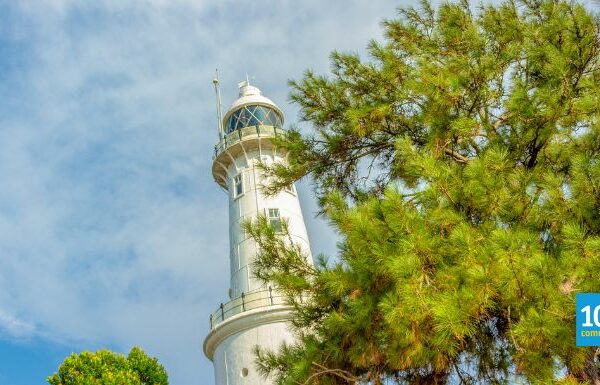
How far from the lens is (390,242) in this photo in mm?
5367

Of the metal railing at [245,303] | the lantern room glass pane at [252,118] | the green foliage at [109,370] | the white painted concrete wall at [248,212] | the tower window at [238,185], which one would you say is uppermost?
the lantern room glass pane at [252,118]

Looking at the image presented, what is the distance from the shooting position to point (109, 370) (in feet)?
50.4

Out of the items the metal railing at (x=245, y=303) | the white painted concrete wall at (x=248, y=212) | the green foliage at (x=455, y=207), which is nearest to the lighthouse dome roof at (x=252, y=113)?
the white painted concrete wall at (x=248, y=212)

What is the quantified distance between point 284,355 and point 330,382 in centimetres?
105

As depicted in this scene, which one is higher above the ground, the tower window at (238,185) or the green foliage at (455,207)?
the tower window at (238,185)

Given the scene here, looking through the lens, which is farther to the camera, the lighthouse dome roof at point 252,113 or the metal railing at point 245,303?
the lighthouse dome roof at point 252,113

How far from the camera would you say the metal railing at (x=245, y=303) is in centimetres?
1532

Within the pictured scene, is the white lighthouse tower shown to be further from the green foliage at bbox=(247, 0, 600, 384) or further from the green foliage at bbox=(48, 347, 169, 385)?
the green foliage at bbox=(247, 0, 600, 384)

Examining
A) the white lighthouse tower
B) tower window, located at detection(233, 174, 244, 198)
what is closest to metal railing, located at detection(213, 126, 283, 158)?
Answer: the white lighthouse tower

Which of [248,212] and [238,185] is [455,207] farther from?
[238,185]

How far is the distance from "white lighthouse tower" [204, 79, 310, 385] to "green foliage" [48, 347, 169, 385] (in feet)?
4.82

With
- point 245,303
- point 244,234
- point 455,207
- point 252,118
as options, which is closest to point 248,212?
point 244,234

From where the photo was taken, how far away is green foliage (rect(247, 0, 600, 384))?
4.79m

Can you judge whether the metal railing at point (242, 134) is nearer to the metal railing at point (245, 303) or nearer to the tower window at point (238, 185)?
the tower window at point (238, 185)
